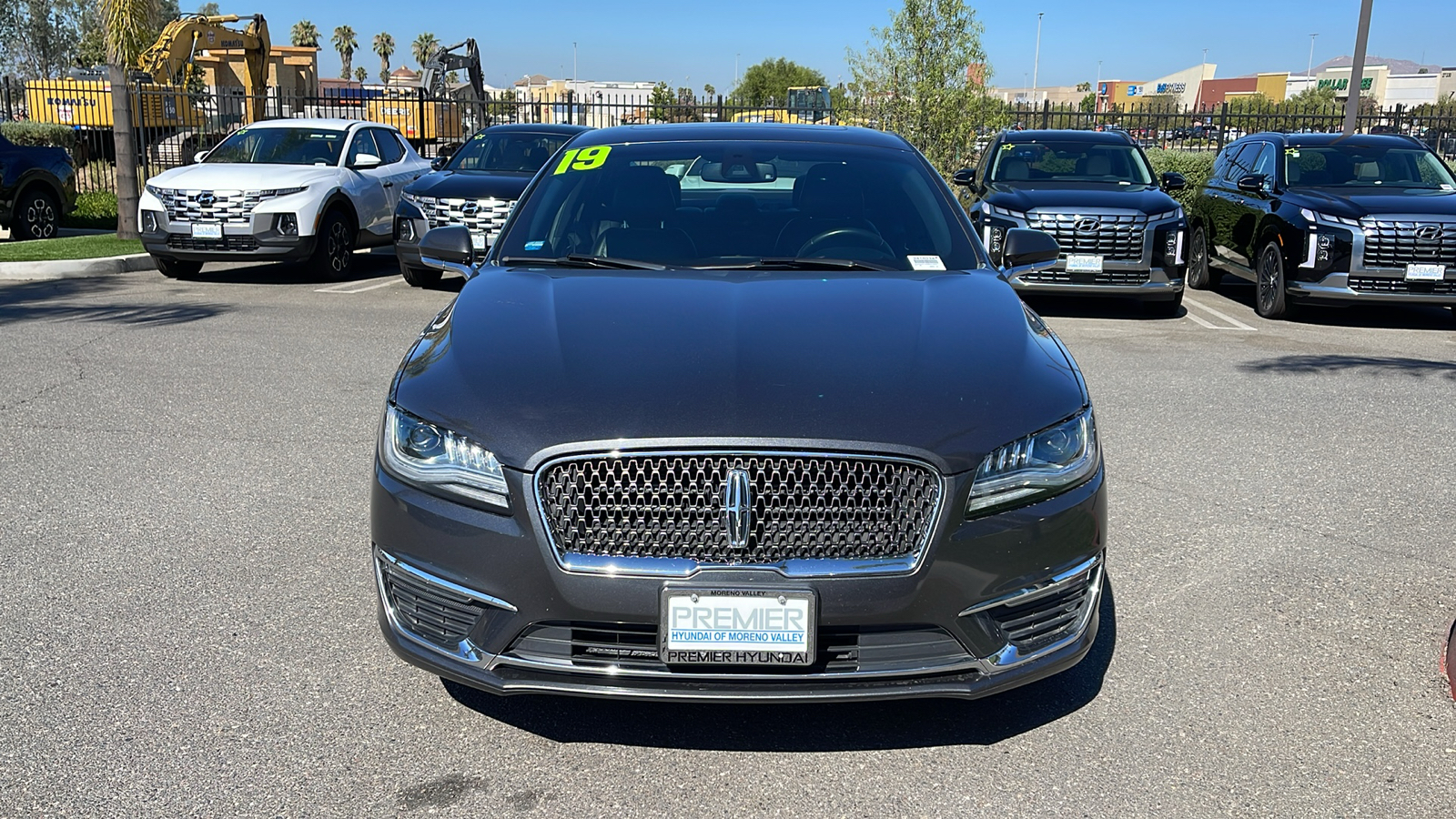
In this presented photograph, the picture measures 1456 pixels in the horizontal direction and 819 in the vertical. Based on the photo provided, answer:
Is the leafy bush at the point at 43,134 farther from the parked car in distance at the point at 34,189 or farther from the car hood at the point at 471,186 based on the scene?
the car hood at the point at 471,186

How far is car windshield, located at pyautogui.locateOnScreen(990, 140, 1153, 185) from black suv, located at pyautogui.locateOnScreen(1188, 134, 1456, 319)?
1.08m

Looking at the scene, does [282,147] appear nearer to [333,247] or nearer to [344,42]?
[333,247]

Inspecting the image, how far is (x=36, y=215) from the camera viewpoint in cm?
1530

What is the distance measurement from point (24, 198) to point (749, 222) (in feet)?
44.5

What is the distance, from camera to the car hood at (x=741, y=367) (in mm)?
2986

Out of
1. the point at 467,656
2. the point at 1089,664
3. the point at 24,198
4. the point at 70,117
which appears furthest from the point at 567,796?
the point at 70,117

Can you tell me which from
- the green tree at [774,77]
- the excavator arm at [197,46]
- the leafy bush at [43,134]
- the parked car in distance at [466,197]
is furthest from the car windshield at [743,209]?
the green tree at [774,77]

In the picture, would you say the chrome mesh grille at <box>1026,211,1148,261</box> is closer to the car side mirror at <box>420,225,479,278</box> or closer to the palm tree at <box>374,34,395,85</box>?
the car side mirror at <box>420,225,479,278</box>

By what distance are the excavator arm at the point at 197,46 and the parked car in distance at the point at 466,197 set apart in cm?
1403

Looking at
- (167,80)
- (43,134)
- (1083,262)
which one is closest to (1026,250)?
(1083,262)

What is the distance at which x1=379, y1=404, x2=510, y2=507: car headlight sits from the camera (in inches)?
118

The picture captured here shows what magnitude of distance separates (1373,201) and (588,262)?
9336 mm

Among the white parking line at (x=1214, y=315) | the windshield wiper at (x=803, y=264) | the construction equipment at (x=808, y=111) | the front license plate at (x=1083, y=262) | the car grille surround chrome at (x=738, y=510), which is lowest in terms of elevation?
the white parking line at (x=1214, y=315)

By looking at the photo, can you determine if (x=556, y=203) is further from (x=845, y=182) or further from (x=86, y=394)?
(x=86, y=394)
